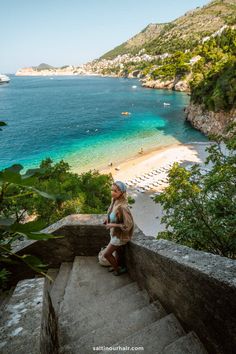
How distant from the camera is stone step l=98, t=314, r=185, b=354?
238 cm

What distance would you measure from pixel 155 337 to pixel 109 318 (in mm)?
799

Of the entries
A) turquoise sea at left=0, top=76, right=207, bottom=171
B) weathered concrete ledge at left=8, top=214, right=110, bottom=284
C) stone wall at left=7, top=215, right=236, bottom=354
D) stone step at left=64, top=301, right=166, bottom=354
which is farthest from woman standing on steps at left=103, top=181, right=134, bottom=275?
turquoise sea at left=0, top=76, right=207, bottom=171

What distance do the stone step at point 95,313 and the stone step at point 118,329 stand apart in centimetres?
11

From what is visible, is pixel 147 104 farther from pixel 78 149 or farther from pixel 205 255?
pixel 205 255

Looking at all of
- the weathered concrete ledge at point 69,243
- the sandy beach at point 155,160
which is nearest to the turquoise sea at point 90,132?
the sandy beach at point 155,160

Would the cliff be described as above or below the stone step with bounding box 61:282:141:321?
below

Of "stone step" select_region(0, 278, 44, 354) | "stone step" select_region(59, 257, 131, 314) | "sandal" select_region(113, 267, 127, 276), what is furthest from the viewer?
"sandal" select_region(113, 267, 127, 276)

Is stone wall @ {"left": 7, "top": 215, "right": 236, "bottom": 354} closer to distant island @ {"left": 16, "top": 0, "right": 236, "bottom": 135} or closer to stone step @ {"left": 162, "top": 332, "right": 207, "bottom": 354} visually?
stone step @ {"left": 162, "top": 332, "right": 207, "bottom": 354}

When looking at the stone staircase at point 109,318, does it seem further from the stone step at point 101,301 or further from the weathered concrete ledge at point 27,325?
the weathered concrete ledge at point 27,325

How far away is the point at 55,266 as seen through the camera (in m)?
4.68

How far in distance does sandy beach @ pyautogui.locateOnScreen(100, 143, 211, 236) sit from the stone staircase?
11668 millimetres

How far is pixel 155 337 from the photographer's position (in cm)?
246

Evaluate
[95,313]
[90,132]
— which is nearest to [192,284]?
[95,313]

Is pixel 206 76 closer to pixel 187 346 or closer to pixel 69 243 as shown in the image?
pixel 69 243
